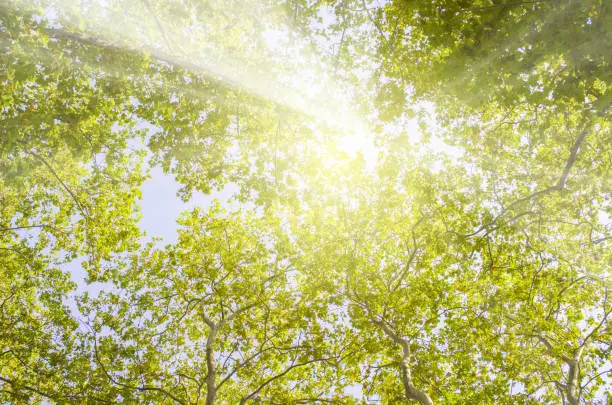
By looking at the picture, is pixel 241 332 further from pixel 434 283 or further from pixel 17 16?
pixel 17 16

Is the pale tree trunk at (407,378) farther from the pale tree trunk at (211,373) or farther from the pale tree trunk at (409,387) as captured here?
the pale tree trunk at (211,373)

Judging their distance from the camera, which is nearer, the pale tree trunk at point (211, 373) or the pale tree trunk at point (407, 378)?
the pale tree trunk at point (407, 378)

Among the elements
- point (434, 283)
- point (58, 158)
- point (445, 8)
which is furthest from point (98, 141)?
point (434, 283)

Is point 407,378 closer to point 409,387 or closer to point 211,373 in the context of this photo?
point 409,387

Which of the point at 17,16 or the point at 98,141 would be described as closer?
the point at 17,16

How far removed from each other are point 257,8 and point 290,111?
3.09 meters

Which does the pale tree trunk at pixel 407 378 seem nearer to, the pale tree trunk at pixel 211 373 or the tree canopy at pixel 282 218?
the tree canopy at pixel 282 218

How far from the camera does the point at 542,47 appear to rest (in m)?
5.48

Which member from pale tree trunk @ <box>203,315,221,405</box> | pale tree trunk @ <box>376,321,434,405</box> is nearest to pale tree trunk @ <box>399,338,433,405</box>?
pale tree trunk @ <box>376,321,434,405</box>

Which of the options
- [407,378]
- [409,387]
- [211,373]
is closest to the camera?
[409,387]

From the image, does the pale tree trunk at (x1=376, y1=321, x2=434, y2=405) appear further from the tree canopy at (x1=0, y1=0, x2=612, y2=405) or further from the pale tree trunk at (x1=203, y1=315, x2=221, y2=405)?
the pale tree trunk at (x1=203, y1=315, x2=221, y2=405)

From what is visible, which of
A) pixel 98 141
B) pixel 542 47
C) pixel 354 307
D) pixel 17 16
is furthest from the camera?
pixel 354 307

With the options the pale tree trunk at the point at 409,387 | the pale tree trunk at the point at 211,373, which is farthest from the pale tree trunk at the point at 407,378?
the pale tree trunk at the point at 211,373

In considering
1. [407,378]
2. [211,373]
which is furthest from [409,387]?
[211,373]
